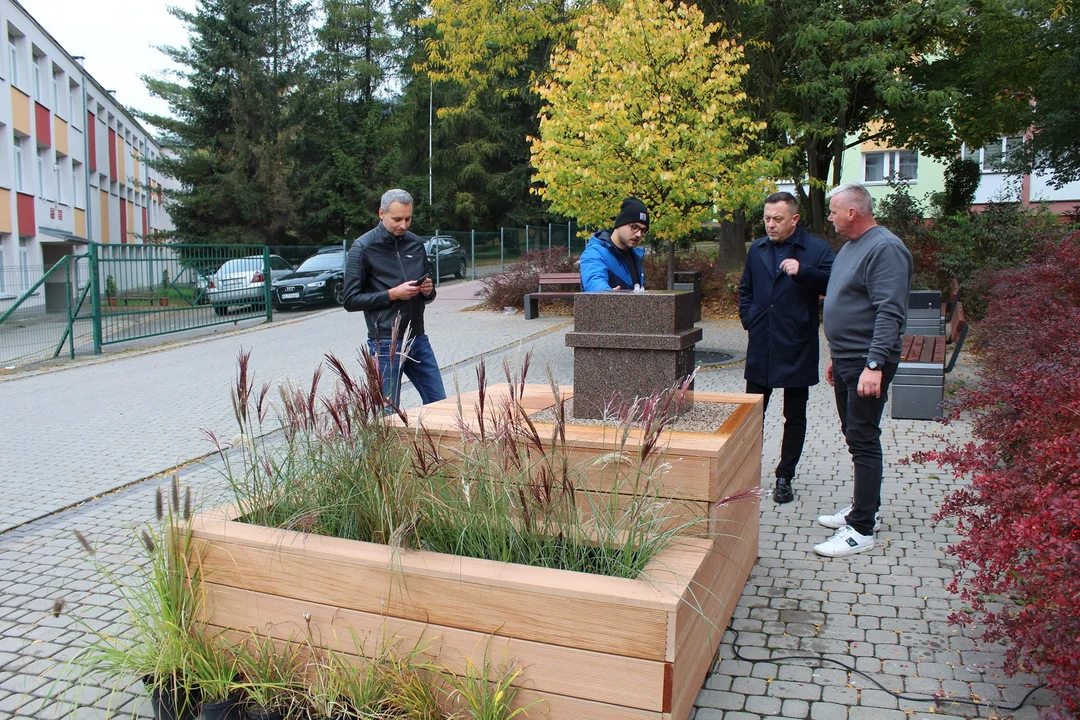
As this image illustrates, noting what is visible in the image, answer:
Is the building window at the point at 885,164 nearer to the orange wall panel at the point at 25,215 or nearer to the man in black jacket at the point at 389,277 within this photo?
the orange wall panel at the point at 25,215

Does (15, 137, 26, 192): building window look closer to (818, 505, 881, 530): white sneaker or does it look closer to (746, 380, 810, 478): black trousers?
(746, 380, 810, 478): black trousers

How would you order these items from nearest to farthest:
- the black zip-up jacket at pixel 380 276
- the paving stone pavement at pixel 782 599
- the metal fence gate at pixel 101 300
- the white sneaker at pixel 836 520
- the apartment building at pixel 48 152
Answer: the paving stone pavement at pixel 782 599, the white sneaker at pixel 836 520, the black zip-up jacket at pixel 380 276, the metal fence gate at pixel 101 300, the apartment building at pixel 48 152

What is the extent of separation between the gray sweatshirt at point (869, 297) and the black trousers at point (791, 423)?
61 cm

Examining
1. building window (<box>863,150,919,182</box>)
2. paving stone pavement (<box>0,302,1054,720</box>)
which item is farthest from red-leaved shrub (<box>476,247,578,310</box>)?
building window (<box>863,150,919,182</box>)

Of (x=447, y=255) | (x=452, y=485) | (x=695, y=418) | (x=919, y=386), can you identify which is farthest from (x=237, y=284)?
(x=452, y=485)

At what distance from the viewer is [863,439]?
4.58 meters

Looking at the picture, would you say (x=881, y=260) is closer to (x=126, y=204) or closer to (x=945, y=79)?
(x=945, y=79)

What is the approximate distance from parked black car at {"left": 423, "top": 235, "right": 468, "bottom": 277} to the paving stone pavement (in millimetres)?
19474

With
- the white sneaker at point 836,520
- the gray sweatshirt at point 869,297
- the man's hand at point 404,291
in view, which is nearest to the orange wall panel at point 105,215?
the man's hand at point 404,291

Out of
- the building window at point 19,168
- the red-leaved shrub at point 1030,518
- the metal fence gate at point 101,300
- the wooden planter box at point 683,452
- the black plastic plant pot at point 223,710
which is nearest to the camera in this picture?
the red-leaved shrub at point 1030,518

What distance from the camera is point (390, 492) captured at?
3076mm

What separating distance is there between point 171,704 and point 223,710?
0.19m

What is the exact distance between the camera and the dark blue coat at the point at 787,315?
5.23m

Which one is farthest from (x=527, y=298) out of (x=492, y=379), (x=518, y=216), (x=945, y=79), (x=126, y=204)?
(x=126, y=204)
